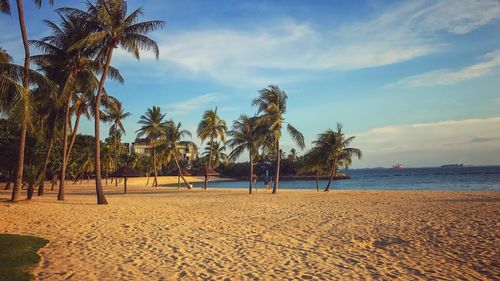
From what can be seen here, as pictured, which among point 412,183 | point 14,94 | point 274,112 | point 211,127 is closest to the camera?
point 14,94

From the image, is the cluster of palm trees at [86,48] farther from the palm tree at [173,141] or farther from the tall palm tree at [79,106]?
the palm tree at [173,141]

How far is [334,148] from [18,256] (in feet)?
83.3

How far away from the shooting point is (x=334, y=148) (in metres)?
29.2

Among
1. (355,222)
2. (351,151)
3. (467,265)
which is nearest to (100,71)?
(355,222)

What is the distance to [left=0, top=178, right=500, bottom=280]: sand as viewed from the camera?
608 cm

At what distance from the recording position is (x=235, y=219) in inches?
497

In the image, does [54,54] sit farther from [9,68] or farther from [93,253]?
[93,253]

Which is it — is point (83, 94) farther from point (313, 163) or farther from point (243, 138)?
point (313, 163)

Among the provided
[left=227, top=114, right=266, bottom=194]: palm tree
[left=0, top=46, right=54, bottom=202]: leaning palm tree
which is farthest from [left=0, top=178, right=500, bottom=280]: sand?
[left=227, top=114, right=266, bottom=194]: palm tree

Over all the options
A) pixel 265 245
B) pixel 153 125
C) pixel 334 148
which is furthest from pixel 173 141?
pixel 265 245

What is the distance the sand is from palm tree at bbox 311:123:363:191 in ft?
52.6

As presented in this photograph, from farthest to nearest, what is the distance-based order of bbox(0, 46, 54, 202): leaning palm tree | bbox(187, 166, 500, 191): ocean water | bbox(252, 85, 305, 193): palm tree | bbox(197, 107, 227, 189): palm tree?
bbox(187, 166, 500, 191): ocean water, bbox(197, 107, 227, 189): palm tree, bbox(252, 85, 305, 193): palm tree, bbox(0, 46, 54, 202): leaning palm tree

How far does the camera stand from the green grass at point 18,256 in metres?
5.66

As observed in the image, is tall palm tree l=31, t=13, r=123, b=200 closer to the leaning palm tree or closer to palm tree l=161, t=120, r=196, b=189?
the leaning palm tree
